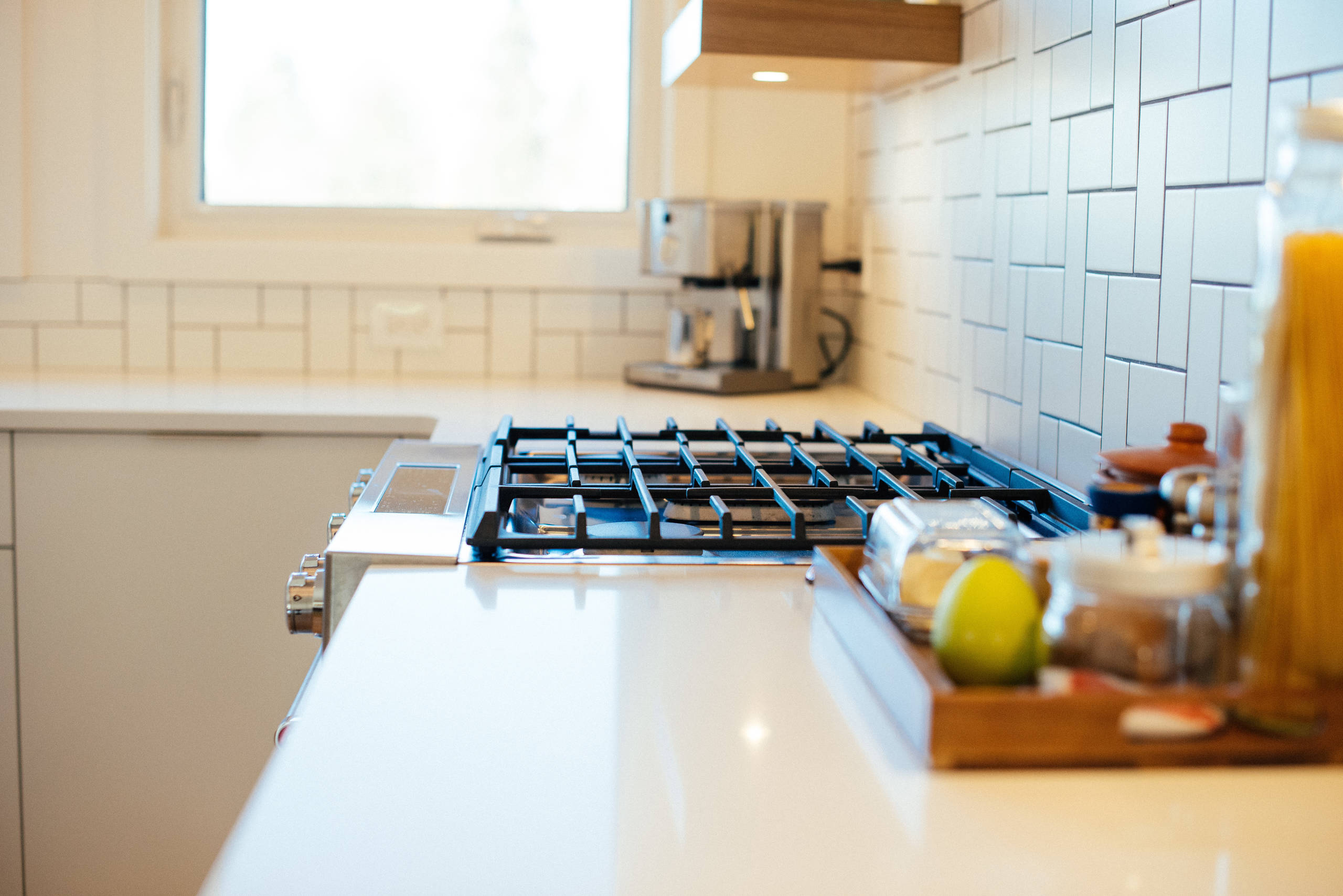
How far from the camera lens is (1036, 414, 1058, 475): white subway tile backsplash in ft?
4.72

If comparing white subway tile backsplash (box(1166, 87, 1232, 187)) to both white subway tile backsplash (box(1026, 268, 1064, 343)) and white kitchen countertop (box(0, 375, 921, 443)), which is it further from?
white kitchen countertop (box(0, 375, 921, 443))

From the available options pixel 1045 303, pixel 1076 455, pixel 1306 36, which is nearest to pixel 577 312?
pixel 1045 303

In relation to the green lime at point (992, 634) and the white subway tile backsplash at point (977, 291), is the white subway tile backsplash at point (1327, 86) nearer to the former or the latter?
the green lime at point (992, 634)

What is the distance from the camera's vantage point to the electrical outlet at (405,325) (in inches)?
96.8

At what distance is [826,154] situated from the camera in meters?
2.55

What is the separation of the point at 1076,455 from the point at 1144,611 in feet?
2.65

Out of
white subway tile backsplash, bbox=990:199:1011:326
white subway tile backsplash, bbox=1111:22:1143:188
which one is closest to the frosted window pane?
white subway tile backsplash, bbox=990:199:1011:326

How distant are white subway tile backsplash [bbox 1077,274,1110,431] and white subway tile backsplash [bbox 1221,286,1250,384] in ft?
0.80

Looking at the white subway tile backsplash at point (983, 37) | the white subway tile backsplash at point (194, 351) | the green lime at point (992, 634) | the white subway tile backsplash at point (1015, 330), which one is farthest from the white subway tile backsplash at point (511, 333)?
the green lime at point (992, 634)

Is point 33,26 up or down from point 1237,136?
up

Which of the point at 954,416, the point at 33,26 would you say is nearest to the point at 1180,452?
the point at 954,416

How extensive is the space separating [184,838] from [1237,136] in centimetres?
180

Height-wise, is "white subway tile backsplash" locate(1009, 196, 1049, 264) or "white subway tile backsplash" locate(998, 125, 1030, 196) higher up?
"white subway tile backsplash" locate(998, 125, 1030, 196)

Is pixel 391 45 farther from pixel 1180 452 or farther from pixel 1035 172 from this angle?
pixel 1180 452
